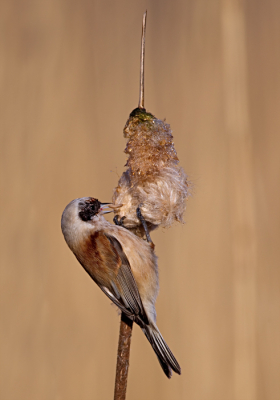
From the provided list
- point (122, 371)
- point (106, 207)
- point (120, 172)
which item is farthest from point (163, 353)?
point (120, 172)

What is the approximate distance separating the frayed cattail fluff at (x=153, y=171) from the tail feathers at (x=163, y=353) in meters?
0.26

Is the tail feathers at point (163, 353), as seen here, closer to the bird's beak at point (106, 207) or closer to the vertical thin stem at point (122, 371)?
the vertical thin stem at point (122, 371)

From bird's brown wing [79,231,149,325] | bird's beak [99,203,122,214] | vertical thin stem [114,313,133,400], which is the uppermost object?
bird's beak [99,203,122,214]

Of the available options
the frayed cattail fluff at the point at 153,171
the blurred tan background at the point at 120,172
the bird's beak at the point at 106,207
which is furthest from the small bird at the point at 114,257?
the blurred tan background at the point at 120,172

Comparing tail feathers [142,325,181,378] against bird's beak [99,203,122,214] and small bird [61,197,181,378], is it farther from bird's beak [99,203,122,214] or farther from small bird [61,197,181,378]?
bird's beak [99,203,122,214]

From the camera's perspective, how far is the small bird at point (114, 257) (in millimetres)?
738

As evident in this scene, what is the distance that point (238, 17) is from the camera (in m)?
0.92

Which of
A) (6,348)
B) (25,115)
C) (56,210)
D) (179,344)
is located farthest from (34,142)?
(179,344)

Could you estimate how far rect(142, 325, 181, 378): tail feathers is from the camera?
67cm

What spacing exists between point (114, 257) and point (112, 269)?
0.03m

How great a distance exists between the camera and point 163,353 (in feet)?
2.26

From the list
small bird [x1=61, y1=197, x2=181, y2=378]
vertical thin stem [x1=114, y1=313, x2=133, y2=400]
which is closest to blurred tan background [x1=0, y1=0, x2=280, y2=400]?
small bird [x1=61, y1=197, x2=181, y2=378]

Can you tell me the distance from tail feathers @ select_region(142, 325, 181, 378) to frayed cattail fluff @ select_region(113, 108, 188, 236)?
10.2 inches

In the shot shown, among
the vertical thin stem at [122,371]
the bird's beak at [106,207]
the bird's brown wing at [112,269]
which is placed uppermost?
the bird's beak at [106,207]
